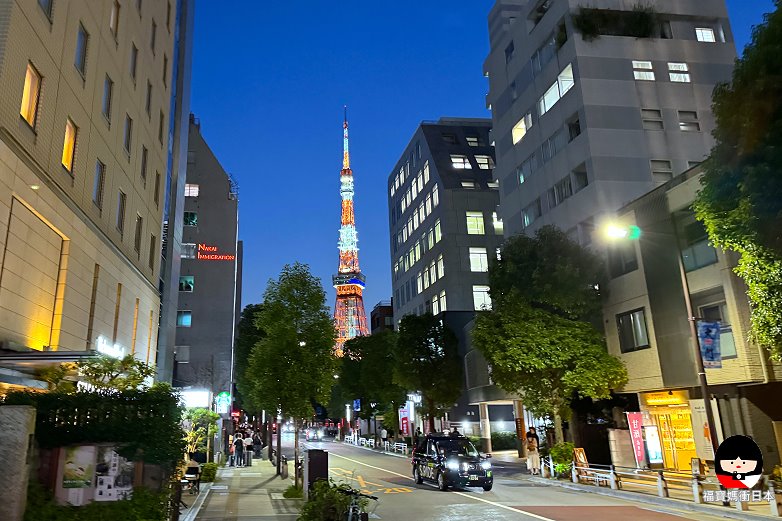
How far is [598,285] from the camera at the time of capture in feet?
94.5

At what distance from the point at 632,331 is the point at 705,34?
2445 cm

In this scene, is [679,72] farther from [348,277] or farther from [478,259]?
[348,277]

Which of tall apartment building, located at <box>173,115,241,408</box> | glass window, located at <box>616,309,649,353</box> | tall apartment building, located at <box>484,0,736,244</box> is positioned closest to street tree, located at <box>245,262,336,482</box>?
glass window, located at <box>616,309,649,353</box>

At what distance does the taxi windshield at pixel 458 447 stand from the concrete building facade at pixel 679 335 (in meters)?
7.60

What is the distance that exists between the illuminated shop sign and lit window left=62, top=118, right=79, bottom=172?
4025 cm

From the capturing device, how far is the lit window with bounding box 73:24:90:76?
1847 centimetres

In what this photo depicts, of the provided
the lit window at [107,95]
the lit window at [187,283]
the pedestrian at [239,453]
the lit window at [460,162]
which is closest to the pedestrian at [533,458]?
the pedestrian at [239,453]

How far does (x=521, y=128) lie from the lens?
1695 inches

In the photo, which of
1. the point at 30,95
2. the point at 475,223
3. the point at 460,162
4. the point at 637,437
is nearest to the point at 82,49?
the point at 30,95

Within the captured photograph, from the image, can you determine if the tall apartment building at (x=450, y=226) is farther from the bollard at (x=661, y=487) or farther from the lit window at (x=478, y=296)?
the bollard at (x=661, y=487)

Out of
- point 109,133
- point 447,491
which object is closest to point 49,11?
point 109,133

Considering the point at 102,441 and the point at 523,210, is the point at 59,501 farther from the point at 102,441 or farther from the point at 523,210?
the point at 523,210

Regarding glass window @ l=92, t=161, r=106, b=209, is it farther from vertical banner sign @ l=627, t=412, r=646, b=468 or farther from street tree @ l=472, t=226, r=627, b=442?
vertical banner sign @ l=627, t=412, r=646, b=468

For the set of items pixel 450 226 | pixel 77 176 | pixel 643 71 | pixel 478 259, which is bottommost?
pixel 77 176
